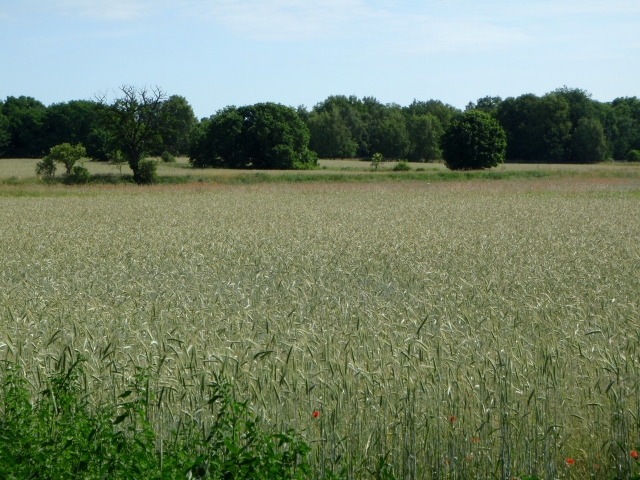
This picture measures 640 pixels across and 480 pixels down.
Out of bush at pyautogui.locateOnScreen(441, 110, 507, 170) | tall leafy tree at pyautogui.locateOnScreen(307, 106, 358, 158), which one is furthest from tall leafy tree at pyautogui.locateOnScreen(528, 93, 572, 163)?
tall leafy tree at pyautogui.locateOnScreen(307, 106, 358, 158)

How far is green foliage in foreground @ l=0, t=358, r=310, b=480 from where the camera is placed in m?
4.50

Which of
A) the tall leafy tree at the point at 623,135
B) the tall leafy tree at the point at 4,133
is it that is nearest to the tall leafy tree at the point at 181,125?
the tall leafy tree at the point at 4,133

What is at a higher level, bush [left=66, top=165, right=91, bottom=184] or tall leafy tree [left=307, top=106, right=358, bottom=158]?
tall leafy tree [left=307, top=106, right=358, bottom=158]

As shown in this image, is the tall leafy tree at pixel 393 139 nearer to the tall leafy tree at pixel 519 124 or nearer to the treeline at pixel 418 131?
the treeline at pixel 418 131

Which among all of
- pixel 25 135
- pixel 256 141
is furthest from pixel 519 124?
pixel 25 135

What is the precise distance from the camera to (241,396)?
232 inches

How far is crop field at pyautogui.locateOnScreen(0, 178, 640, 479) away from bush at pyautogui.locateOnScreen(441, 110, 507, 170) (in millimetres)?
59281

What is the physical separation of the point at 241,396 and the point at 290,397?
420mm

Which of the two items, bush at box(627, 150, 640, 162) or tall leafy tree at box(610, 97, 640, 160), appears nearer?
bush at box(627, 150, 640, 162)

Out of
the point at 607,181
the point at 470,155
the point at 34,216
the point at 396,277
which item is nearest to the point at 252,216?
the point at 34,216

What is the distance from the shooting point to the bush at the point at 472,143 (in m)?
76.5

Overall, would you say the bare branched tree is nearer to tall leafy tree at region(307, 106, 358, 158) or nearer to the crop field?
the crop field

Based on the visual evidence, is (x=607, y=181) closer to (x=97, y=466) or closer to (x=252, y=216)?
(x=252, y=216)

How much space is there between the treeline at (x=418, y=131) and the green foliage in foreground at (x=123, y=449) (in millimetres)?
83144
